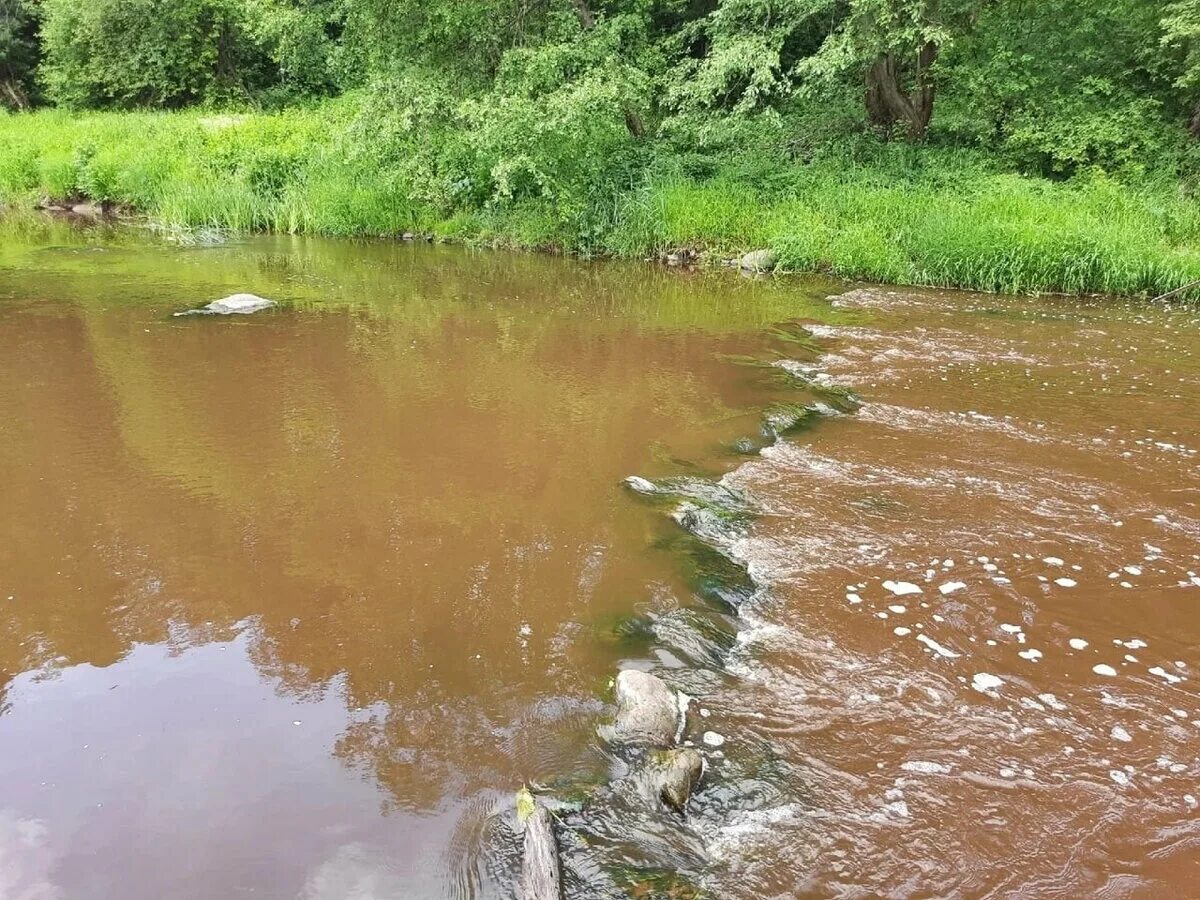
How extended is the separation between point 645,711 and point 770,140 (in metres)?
15.4

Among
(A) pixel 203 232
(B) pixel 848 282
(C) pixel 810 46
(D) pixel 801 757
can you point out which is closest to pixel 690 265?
(B) pixel 848 282

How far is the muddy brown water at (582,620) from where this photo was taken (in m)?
3.27

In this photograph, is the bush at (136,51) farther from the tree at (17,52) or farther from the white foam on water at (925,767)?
the white foam on water at (925,767)

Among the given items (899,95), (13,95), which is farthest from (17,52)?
(899,95)

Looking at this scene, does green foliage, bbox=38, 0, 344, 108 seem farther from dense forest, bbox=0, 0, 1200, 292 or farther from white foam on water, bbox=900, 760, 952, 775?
white foam on water, bbox=900, 760, 952, 775

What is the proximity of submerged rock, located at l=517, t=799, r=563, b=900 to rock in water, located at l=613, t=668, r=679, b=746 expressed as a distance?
2.08ft

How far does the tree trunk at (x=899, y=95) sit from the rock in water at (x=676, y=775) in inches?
602

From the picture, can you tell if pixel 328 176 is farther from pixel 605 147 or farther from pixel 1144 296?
pixel 1144 296

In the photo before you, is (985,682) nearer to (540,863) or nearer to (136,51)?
(540,863)

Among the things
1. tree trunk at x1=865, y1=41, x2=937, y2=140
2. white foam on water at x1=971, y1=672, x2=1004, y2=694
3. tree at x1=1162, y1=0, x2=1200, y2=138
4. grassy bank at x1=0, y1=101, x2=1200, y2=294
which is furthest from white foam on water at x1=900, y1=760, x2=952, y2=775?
tree trunk at x1=865, y1=41, x2=937, y2=140

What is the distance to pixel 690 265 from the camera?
1505cm

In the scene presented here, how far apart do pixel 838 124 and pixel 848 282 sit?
5.59 metres

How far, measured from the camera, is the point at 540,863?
122 inches

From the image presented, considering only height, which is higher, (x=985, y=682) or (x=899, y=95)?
(x=899, y=95)
